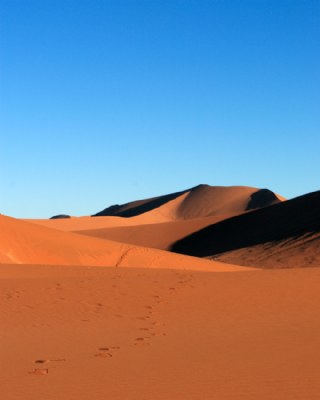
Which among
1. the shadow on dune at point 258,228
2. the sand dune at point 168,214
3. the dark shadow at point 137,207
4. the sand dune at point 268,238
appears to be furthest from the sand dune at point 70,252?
the dark shadow at point 137,207

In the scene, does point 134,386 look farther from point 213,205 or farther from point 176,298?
point 213,205

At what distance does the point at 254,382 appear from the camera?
19.2 feet

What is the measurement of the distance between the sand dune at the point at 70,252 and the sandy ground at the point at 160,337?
8914 millimetres

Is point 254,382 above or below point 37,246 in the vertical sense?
below

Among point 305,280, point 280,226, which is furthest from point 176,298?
point 280,226

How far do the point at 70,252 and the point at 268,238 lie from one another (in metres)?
21.0

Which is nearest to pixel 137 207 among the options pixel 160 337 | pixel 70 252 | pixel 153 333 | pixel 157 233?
pixel 157 233

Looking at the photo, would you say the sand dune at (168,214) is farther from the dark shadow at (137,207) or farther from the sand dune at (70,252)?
the sand dune at (70,252)

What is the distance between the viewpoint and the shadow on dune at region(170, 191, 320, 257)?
44.5 meters

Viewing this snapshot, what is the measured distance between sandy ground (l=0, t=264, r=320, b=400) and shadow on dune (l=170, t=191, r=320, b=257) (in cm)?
2825

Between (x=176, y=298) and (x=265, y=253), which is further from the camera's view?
(x=265, y=253)

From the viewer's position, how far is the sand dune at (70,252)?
25391mm

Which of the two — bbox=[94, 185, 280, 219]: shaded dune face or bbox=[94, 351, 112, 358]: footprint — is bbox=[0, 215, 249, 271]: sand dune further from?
bbox=[94, 185, 280, 219]: shaded dune face

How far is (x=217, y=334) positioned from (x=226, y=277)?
7.12 metres
